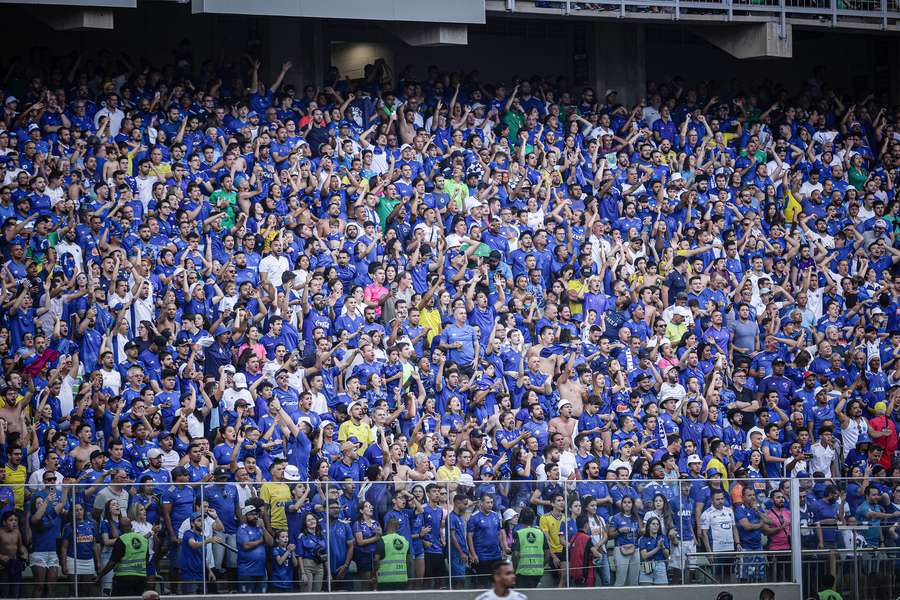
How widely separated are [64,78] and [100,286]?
4.84 meters

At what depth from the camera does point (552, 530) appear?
15.8 m

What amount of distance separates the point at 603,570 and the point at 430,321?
446cm

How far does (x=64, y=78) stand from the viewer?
21297 millimetres

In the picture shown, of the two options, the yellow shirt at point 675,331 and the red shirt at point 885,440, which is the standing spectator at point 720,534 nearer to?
the red shirt at point 885,440

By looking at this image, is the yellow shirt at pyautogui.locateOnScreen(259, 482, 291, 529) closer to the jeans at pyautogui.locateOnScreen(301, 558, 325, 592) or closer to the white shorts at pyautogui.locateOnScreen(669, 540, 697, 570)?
the jeans at pyautogui.locateOnScreen(301, 558, 325, 592)

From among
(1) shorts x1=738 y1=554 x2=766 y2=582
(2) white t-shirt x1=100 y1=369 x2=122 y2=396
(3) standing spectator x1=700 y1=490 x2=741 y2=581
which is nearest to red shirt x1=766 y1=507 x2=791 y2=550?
(1) shorts x1=738 y1=554 x2=766 y2=582

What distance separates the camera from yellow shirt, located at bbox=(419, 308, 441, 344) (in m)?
18.9

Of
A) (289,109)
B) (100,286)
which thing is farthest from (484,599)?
(289,109)

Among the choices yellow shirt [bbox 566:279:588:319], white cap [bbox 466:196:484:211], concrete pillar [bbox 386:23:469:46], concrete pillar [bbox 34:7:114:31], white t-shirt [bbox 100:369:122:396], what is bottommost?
white t-shirt [bbox 100:369:122:396]

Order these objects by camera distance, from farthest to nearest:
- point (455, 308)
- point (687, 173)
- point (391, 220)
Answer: point (687, 173), point (391, 220), point (455, 308)

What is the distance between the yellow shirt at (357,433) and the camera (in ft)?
55.4

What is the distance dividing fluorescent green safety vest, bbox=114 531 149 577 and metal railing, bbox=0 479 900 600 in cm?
8

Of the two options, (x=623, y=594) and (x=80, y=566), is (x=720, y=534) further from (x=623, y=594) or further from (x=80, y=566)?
(x=80, y=566)

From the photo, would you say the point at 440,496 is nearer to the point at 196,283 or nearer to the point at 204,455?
the point at 204,455
